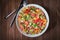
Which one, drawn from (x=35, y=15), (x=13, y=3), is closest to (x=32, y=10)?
(x=35, y=15)

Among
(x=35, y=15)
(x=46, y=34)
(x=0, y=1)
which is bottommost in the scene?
(x=46, y=34)

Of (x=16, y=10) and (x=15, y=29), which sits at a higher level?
(x=16, y=10)

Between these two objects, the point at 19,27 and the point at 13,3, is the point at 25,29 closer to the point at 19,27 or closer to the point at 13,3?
the point at 19,27
